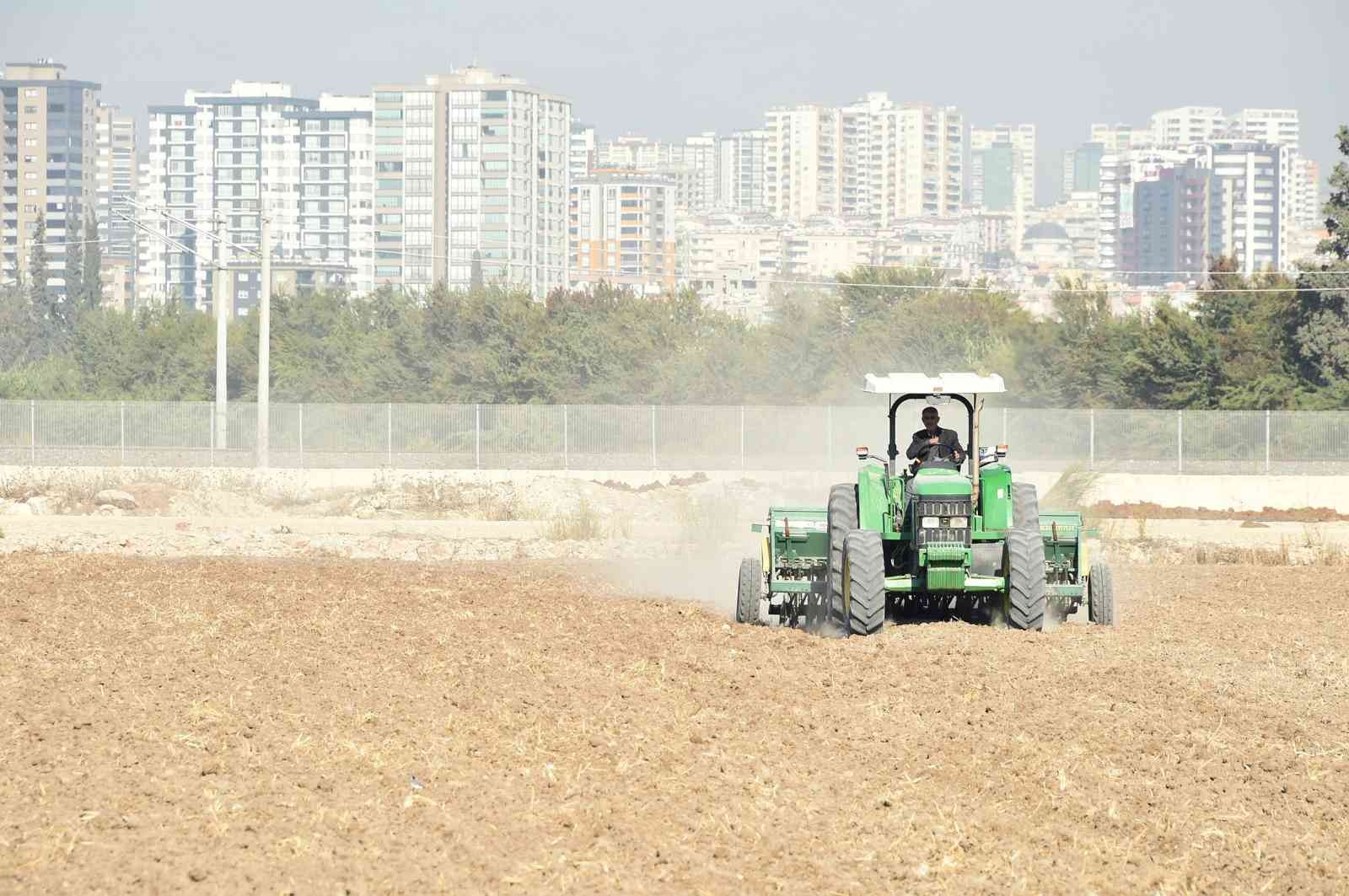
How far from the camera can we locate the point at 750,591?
57.4 ft

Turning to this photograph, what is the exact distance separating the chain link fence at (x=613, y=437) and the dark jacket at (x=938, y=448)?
94.9ft

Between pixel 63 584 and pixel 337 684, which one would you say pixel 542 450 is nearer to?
pixel 63 584

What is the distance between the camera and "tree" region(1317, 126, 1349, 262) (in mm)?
58906

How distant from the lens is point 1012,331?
2633 inches

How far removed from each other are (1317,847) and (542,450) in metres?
41.5

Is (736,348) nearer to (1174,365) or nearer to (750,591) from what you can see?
(1174,365)

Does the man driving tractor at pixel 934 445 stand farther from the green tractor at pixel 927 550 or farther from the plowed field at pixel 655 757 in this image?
the plowed field at pixel 655 757

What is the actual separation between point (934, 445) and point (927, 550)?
1.42m

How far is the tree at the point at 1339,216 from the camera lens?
58906mm

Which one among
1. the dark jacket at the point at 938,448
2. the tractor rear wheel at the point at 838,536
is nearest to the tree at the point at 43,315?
the dark jacket at the point at 938,448

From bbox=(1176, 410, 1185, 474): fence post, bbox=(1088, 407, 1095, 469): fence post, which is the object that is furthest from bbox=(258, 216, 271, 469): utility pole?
bbox=(1176, 410, 1185, 474): fence post

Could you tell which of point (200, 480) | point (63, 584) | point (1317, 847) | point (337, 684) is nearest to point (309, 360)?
point (200, 480)

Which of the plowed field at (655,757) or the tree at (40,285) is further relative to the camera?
the tree at (40,285)

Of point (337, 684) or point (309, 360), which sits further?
point (309, 360)
